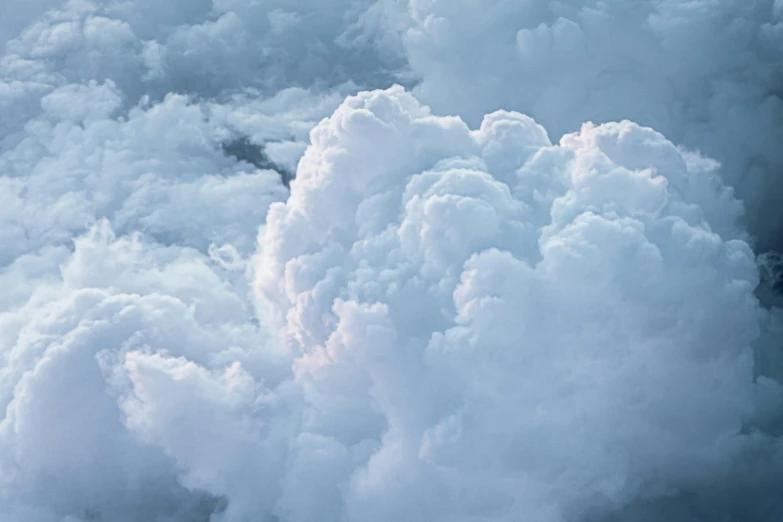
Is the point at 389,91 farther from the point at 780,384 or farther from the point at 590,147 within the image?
the point at 780,384

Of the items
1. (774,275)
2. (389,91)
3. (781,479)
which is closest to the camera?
(389,91)

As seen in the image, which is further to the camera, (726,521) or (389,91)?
(726,521)

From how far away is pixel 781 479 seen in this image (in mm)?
90500

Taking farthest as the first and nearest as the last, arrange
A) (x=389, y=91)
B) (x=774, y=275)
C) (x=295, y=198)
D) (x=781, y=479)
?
(x=774, y=275) < (x=781, y=479) < (x=295, y=198) < (x=389, y=91)

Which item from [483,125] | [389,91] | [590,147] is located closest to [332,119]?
[389,91]

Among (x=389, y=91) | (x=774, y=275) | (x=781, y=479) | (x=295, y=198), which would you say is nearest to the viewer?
(x=389, y=91)

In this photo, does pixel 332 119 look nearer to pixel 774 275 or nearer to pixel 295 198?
pixel 295 198

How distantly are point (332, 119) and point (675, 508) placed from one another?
5058 centimetres

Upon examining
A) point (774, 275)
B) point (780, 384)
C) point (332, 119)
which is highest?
point (774, 275)

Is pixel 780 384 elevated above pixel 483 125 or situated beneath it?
situated beneath

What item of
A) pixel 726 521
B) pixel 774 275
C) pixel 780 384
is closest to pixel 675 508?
pixel 726 521

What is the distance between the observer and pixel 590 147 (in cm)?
7106

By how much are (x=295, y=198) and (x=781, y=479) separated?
5036 cm

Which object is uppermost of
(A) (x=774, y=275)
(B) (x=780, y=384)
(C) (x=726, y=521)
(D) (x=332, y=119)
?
(A) (x=774, y=275)
